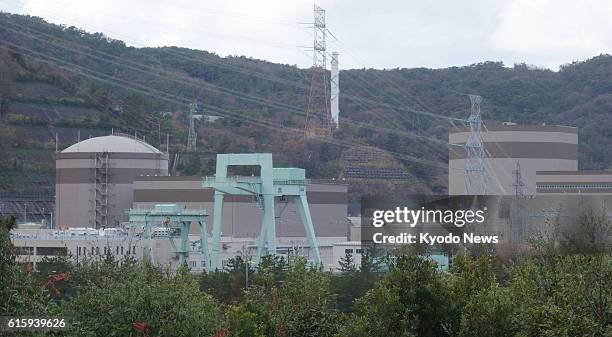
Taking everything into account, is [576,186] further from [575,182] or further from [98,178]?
[98,178]

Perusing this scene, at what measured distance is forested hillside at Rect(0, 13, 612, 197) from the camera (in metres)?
85.4

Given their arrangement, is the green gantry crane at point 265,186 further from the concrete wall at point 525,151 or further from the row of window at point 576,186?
the concrete wall at point 525,151

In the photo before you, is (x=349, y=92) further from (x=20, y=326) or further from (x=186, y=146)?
(x=20, y=326)

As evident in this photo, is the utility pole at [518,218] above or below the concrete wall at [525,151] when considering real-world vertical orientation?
below

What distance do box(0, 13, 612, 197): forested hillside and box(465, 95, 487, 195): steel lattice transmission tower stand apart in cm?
2498

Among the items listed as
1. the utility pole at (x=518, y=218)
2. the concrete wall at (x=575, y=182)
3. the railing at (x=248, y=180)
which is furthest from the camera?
the concrete wall at (x=575, y=182)

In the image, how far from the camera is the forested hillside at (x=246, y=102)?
280ft

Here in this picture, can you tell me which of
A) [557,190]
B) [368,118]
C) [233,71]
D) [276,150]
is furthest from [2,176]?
[233,71]

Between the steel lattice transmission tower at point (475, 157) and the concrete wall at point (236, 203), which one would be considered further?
the concrete wall at point (236, 203)

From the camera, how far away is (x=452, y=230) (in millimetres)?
31344

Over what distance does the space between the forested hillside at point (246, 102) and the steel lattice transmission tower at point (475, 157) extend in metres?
25.0

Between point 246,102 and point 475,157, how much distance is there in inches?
2167

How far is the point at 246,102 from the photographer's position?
115 metres

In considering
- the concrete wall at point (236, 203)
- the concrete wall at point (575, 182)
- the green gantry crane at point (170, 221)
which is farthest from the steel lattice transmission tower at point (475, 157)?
the green gantry crane at point (170, 221)
